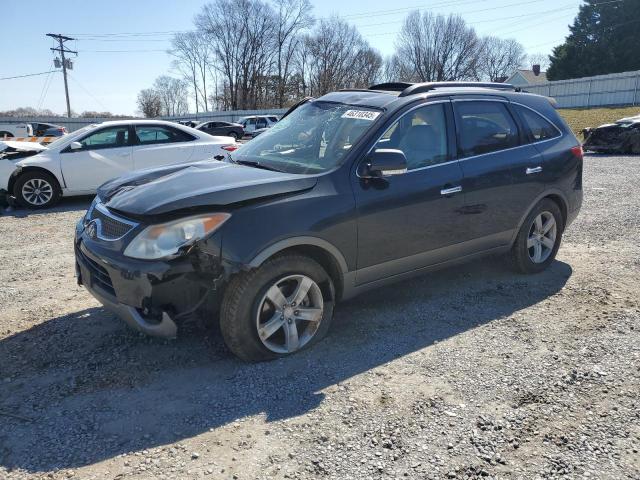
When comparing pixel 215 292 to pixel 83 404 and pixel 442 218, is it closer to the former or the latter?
pixel 83 404

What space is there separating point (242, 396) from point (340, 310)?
1.49 meters

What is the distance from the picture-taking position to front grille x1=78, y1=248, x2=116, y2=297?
3.22 metres

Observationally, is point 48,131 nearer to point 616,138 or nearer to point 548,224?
point 616,138

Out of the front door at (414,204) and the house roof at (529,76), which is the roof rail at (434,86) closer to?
the front door at (414,204)

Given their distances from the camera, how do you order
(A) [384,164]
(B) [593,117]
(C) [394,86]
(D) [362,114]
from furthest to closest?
1. (B) [593,117]
2. (C) [394,86]
3. (D) [362,114]
4. (A) [384,164]

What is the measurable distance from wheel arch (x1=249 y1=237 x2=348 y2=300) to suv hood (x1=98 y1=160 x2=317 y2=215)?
13.7 inches

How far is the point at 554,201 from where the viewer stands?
509 cm

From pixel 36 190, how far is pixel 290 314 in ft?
24.5

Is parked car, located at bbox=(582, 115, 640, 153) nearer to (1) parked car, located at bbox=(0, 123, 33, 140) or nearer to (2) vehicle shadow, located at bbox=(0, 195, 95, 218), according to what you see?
(2) vehicle shadow, located at bbox=(0, 195, 95, 218)

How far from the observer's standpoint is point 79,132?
9234 millimetres

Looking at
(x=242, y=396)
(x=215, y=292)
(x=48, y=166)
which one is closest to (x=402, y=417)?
(x=242, y=396)

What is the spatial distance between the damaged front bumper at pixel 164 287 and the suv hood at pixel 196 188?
30cm

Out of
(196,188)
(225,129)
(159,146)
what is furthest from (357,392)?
(225,129)

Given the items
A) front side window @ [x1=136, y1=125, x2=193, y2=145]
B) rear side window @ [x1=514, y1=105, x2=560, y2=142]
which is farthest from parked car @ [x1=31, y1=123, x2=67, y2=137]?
rear side window @ [x1=514, y1=105, x2=560, y2=142]
